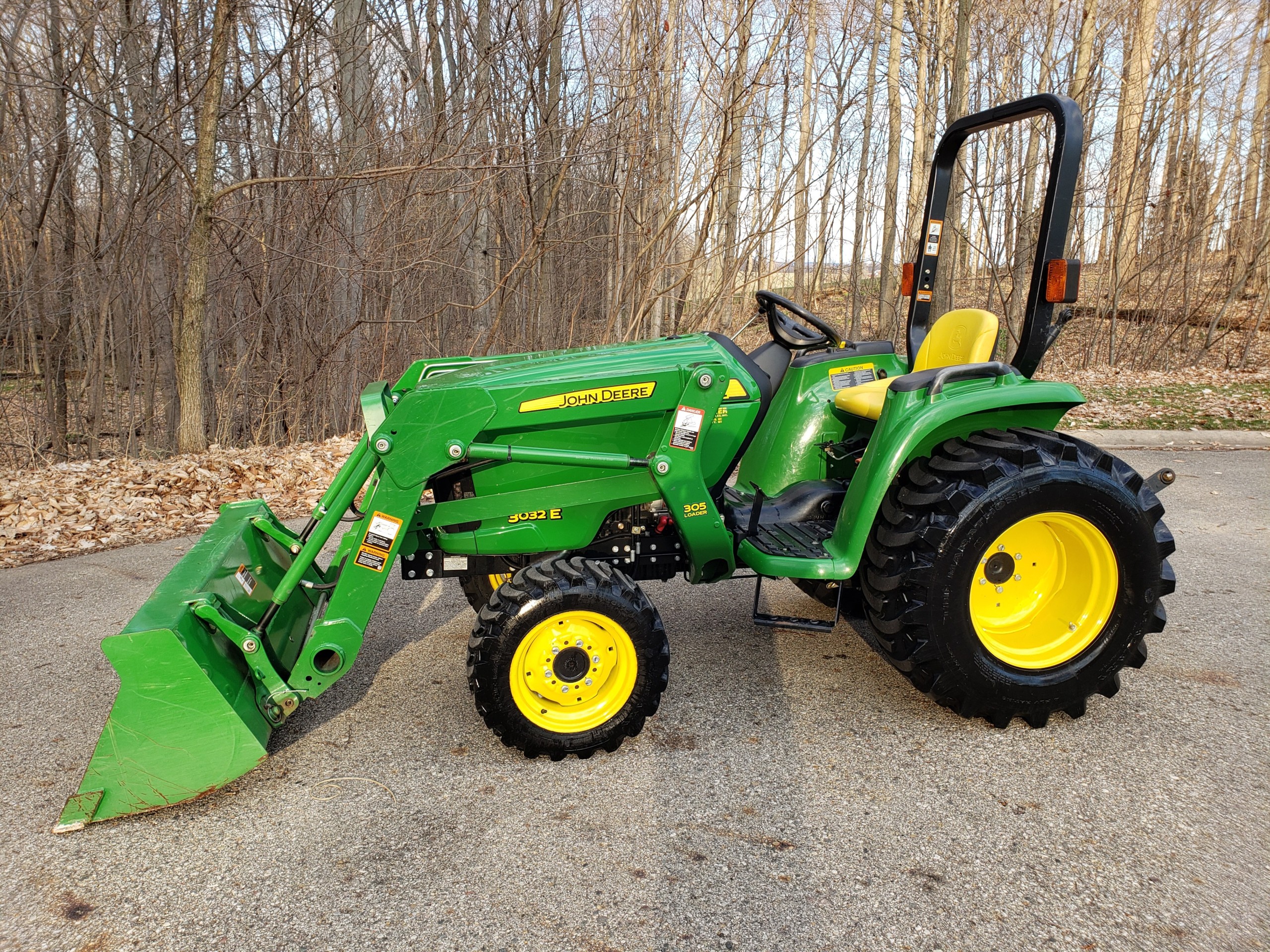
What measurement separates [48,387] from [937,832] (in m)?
9.61

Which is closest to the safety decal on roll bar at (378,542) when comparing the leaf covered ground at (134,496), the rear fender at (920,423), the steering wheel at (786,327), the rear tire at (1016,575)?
the rear fender at (920,423)

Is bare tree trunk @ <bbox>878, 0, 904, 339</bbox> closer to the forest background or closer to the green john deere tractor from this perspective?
the forest background

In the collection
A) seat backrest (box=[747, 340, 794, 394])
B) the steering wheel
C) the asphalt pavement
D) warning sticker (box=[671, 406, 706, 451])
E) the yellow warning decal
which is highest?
the steering wheel

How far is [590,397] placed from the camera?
113 inches

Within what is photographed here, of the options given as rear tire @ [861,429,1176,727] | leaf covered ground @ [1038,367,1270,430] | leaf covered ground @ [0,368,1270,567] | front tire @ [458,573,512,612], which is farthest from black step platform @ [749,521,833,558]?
leaf covered ground @ [1038,367,1270,430]

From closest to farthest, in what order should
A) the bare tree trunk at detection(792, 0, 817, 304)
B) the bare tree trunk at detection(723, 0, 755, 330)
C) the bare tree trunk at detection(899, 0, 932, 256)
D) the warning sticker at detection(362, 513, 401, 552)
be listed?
the warning sticker at detection(362, 513, 401, 552) → the bare tree trunk at detection(723, 0, 755, 330) → the bare tree trunk at detection(899, 0, 932, 256) → the bare tree trunk at detection(792, 0, 817, 304)

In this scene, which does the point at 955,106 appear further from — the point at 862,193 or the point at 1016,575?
the point at 862,193

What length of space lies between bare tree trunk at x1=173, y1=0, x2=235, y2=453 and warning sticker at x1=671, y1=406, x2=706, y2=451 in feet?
18.3

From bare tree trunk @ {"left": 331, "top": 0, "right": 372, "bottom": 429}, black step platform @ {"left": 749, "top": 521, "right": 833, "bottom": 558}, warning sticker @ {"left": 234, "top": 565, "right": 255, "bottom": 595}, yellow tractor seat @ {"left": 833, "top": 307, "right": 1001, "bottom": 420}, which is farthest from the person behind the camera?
bare tree trunk @ {"left": 331, "top": 0, "right": 372, "bottom": 429}

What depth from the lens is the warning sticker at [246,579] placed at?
297cm

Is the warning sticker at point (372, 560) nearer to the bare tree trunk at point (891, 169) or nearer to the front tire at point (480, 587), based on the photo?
the front tire at point (480, 587)

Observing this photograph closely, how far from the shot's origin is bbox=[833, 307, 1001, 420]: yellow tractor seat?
3.44 meters

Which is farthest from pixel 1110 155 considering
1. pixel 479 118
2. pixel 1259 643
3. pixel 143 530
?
pixel 143 530

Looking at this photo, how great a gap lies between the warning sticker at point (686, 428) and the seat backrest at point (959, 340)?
1.24 m
